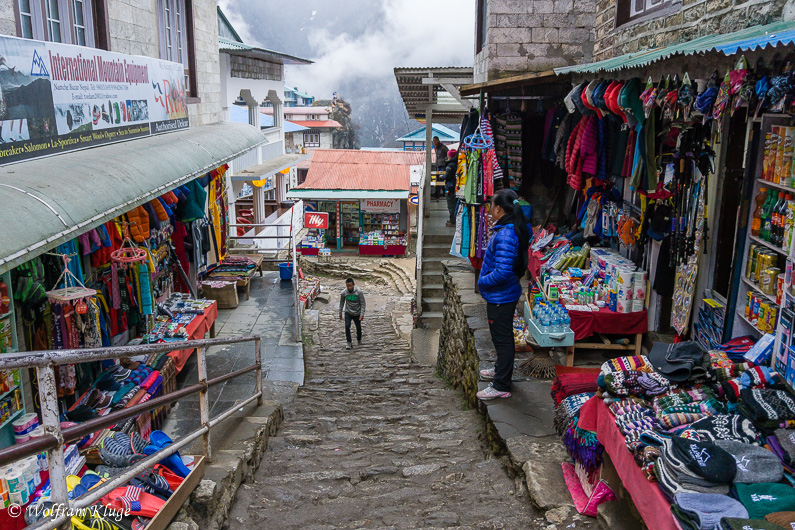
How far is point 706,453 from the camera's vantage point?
10.8 ft

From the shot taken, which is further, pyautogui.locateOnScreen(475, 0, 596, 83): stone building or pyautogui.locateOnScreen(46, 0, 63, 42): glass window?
pyautogui.locateOnScreen(475, 0, 596, 83): stone building

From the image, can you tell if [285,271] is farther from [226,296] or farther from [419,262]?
[419,262]

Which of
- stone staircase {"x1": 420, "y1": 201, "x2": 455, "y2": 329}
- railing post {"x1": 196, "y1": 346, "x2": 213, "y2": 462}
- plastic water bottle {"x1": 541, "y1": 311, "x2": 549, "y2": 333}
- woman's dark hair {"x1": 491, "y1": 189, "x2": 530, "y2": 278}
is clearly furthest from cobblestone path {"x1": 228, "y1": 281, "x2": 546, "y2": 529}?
stone staircase {"x1": 420, "y1": 201, "x2": 455, "y2": 329}

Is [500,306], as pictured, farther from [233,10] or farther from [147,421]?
[233,10]

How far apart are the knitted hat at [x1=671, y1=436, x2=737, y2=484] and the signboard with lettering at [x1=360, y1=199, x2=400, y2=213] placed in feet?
74.8

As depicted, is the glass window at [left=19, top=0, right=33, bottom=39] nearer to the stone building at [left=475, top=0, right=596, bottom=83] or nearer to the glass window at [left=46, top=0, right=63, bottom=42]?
the glass window at [left=46, top=0, right=63, bottom=42]

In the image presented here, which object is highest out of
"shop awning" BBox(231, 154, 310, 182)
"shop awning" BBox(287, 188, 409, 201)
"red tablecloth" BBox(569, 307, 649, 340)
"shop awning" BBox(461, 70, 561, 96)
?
"shop awning" BBox(461, 70, 561, 96)

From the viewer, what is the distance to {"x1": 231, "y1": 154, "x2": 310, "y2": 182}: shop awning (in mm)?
20236

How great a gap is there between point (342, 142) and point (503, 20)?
55355mm

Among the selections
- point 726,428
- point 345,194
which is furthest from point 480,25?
point 345,194

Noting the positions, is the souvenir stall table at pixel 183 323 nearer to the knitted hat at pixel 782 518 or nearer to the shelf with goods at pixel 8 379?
the shelf with goods at pixel 8 379

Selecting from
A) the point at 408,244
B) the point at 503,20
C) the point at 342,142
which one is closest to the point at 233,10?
the point at 342,142

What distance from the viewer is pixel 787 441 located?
344cm

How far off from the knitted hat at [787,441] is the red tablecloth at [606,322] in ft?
10.8
